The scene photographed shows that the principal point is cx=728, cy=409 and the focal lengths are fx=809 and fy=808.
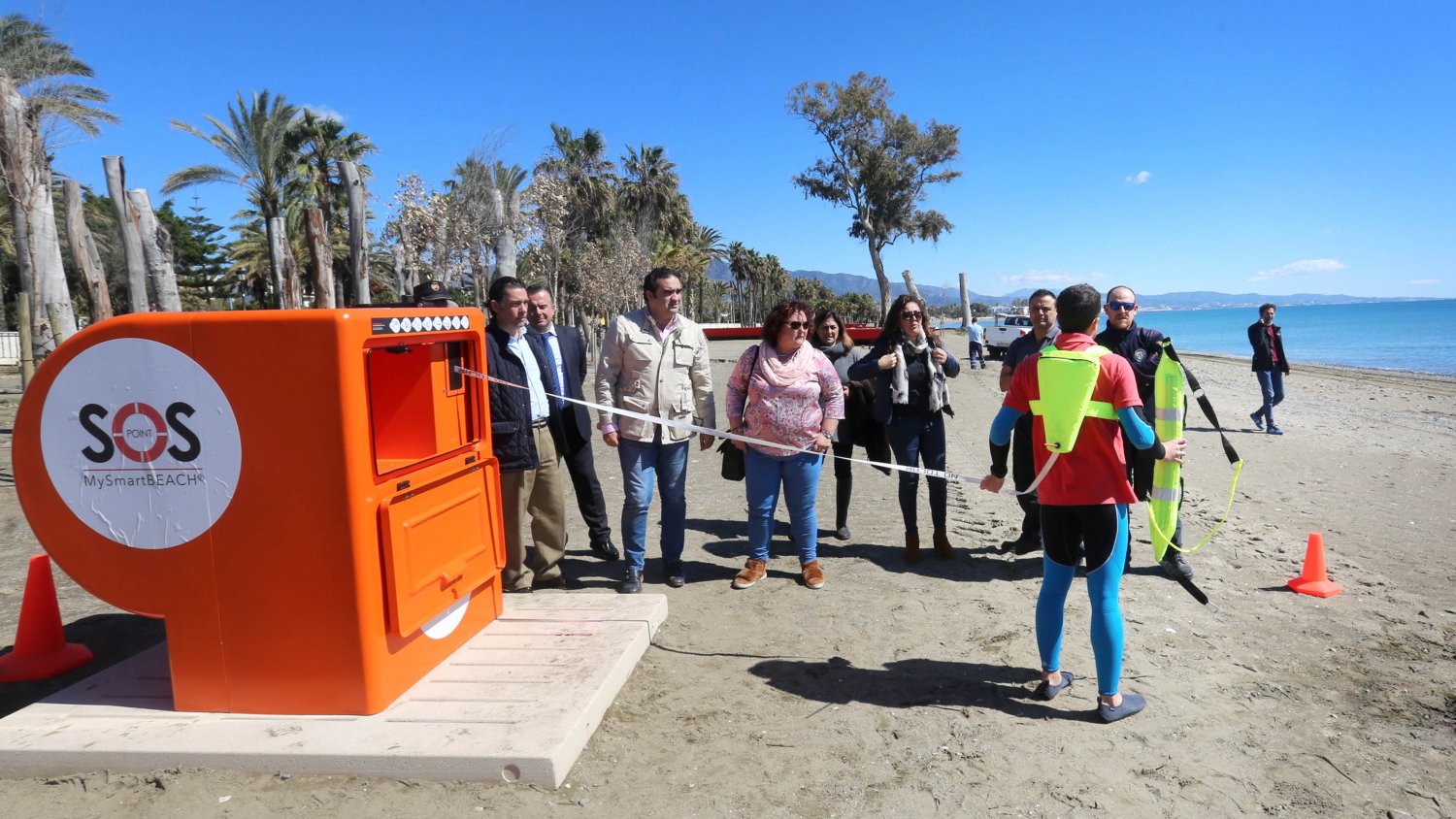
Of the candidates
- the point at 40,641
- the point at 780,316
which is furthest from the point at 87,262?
the point at 780,316

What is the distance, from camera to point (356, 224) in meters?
10.0

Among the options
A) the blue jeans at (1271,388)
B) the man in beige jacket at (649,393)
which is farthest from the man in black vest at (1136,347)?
the blue jeans at (1271,388)

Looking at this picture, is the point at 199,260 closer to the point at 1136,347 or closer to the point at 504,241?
the point at 504,241


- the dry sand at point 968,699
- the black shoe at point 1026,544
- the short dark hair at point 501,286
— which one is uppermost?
the short dark hair at point 501,286

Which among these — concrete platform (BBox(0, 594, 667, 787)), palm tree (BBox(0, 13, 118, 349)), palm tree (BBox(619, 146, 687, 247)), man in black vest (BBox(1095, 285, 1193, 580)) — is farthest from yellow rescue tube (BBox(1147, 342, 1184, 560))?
palm tree (BBox(619, 146, 687, 247))

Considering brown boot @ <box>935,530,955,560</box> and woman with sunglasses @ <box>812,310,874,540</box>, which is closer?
brown boot @ <box>935,530,955,560</box>

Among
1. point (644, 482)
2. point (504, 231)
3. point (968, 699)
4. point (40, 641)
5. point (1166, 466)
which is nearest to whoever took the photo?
point (968, 699)

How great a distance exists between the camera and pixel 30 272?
1448 centimetres

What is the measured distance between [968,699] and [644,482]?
2.19 metres

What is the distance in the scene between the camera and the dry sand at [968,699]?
286 cm

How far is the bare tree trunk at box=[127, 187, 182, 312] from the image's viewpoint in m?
8.31

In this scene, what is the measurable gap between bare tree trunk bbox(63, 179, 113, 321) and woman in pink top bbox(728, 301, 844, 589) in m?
7.77

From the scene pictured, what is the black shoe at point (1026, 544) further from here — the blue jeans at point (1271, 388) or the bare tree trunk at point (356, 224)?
the blue jeans at point (1271, 388)

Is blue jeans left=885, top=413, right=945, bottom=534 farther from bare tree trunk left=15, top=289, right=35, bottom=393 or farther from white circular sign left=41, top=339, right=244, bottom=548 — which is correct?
bare tree trunk left=15, top=289, right=35, bottom=393
